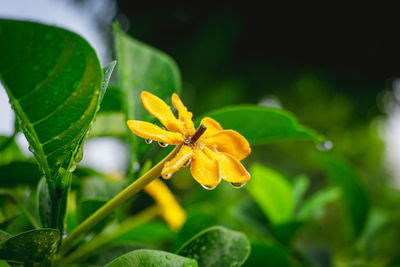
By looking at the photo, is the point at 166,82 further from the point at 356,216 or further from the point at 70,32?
the point at 356,216

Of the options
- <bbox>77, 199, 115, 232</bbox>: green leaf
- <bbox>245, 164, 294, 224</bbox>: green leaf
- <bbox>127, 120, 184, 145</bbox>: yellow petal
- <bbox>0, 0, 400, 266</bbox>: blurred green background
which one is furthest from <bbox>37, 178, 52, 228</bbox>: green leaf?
<bbox>0, 0, 400, 266</bbox>: blurred green background

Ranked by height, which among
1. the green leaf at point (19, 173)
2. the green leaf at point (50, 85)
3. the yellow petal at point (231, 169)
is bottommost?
the green leaf at point (19, 173)

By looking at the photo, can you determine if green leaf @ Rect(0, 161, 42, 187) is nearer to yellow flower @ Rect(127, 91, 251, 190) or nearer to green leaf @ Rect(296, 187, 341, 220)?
yellow flower @ Rect(127, 91, 251, 190)

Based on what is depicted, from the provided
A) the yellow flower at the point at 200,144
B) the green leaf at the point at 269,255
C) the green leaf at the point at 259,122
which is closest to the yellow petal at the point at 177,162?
the yellow flower at the point at 200,144

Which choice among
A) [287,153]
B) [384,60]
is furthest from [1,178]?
[384,60]

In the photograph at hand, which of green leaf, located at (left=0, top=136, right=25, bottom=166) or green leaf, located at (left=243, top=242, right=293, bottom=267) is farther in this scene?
green leaf, located at (left=0, top=136, right=25, bottom=166)

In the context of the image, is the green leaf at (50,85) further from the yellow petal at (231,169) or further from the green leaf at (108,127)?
the green leaf at (108,127)

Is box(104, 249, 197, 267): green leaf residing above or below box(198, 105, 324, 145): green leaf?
below
